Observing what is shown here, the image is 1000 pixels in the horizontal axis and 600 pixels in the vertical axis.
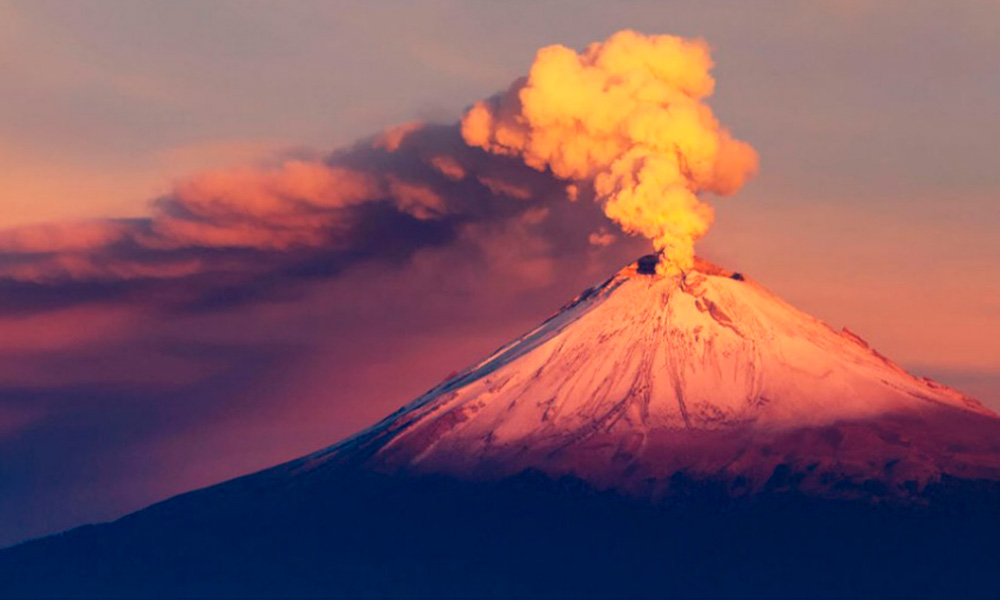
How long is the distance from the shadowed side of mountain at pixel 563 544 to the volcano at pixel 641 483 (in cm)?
16

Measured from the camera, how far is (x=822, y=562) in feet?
490

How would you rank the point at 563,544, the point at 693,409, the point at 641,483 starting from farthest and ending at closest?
1. the point at 693,409
2. the point at 641,483
3. the point at 563,544

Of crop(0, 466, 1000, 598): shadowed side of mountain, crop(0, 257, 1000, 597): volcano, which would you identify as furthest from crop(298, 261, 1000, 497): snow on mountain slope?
crop(0, 466, 1000, 598): shadowed side of mountain

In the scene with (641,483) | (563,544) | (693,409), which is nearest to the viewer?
(563,544)

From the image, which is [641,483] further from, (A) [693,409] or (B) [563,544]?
(A) [693,409]

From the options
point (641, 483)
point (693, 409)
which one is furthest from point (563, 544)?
point (693, 409)

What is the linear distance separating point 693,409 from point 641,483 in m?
8.32

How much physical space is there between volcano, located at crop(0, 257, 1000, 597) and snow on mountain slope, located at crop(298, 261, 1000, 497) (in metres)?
0.18

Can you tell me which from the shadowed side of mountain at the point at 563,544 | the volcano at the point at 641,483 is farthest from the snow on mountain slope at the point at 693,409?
the shadowed side of mountain at the point at 563,544

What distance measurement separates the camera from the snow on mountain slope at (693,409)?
155 m

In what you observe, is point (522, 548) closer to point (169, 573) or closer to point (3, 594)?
point (169, 573)

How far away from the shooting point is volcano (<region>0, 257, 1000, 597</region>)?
15025cm

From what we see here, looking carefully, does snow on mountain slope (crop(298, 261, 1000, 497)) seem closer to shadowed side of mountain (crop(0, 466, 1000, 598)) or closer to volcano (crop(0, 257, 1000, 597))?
volcano (crop(0, 257, 1000, 597))

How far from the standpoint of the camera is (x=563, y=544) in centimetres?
15500
